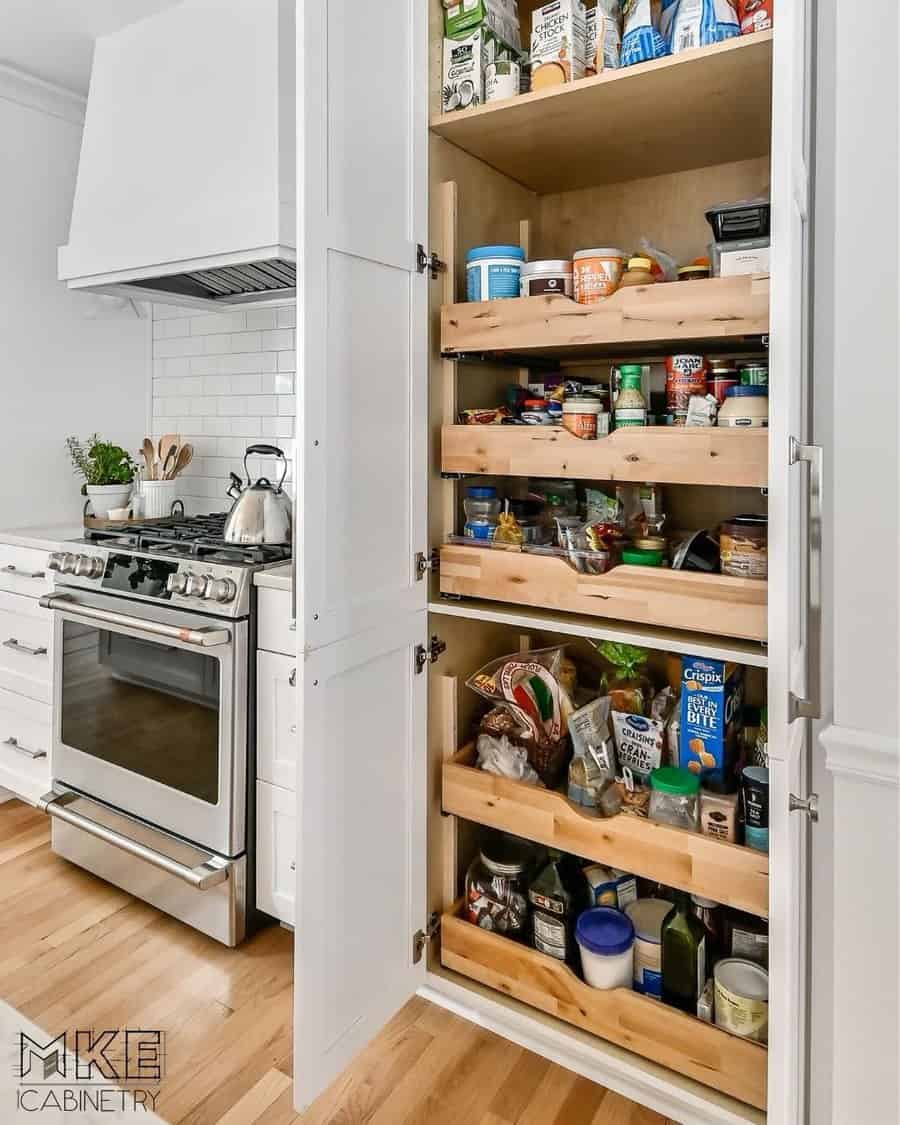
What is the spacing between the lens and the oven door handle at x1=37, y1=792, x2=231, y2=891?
1.84 m

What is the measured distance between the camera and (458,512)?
5.76 feet

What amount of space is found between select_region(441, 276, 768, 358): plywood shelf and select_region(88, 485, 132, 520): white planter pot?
1.53 m

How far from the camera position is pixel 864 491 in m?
1.25

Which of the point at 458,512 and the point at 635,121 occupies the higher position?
the point at 635,121

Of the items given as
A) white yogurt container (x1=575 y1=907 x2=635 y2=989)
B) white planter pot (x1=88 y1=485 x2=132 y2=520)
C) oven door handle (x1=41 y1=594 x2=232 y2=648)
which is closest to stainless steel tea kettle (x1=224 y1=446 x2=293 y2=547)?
oven door handle (x1=41 y1=594 x2=232 y2=648)

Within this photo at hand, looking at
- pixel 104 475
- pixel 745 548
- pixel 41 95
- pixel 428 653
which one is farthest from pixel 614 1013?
pixel 41 95

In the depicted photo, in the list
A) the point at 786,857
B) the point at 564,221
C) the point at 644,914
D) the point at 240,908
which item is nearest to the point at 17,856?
the point at 240,908

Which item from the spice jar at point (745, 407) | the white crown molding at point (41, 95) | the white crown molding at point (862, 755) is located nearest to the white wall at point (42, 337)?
the white crown molding at point (41, 95)

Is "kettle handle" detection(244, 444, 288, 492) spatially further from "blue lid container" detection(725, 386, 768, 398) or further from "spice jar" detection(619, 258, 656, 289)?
"blue lid container" detection(725, 386, 768, 398)

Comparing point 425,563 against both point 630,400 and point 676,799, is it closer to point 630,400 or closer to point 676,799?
point 630,400

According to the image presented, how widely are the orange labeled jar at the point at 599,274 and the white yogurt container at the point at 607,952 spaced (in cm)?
124

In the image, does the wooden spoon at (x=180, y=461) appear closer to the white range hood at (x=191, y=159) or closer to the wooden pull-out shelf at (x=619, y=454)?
the white range hood at (x=191, y=159)

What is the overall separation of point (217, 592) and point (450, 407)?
2.37 ft

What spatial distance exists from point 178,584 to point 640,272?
1.29 meters
